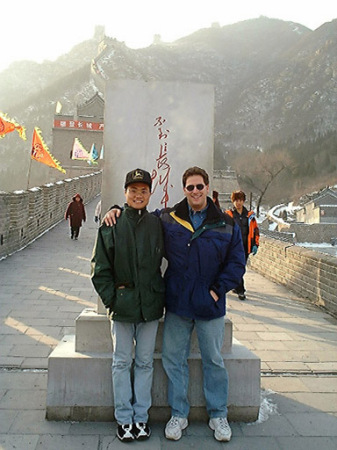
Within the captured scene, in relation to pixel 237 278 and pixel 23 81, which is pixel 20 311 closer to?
pixel 237 278

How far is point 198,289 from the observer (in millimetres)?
2566

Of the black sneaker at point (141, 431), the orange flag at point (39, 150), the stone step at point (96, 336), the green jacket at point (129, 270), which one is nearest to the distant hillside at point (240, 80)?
the orange flag at point (39, 150)

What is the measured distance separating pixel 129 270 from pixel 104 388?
877 mm

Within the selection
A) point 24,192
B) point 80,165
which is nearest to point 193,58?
point 80,165

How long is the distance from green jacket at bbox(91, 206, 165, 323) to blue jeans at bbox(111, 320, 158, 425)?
128mm

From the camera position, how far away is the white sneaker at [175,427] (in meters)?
2.55

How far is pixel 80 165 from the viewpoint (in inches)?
1682

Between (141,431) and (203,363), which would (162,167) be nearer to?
(203,363)

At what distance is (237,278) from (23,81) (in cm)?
12193

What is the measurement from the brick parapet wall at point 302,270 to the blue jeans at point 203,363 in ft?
12.0

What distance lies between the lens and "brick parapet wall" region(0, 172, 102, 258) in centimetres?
1001

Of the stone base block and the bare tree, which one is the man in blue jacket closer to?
the stone base block

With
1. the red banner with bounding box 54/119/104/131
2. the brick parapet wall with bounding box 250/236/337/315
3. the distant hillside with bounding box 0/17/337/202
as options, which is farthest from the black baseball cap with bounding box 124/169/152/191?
the distant hillside with bounding box 0/17/337/202

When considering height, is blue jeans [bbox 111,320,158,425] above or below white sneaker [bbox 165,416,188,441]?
above
